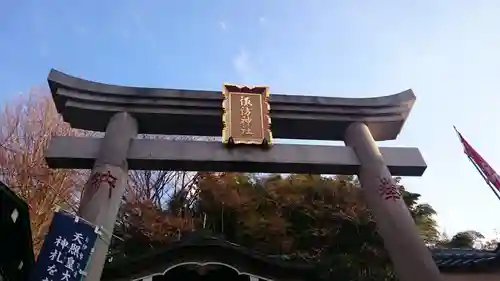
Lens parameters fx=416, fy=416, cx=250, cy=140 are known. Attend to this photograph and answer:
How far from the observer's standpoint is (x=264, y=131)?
6.83m

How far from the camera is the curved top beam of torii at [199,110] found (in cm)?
679

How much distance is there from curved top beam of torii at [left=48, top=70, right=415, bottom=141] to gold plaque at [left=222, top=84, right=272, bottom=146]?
0.57 ft

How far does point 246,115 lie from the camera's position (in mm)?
6945

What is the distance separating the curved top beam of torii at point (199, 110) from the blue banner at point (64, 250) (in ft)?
7.84

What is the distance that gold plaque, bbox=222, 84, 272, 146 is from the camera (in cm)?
670

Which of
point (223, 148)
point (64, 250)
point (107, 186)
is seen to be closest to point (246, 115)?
point (223, 148)

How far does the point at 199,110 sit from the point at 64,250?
123 inches

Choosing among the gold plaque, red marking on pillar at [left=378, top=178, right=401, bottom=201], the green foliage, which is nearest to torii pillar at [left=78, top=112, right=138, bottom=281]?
the gold plaque

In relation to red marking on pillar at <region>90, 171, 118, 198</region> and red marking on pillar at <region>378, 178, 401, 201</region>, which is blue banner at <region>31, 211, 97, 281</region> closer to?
red marking on pillar at <region>90, 171, 118, 198</region>

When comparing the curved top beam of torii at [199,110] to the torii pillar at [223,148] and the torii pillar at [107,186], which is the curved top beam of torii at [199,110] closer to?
the torii pillar at [223,148]

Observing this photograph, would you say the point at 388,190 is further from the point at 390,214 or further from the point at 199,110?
the point at 199,110

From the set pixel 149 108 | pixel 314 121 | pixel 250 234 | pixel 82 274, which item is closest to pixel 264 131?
pixel 314 121

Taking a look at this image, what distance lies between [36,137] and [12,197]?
10752mm

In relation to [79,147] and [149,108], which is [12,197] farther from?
[149,108]
